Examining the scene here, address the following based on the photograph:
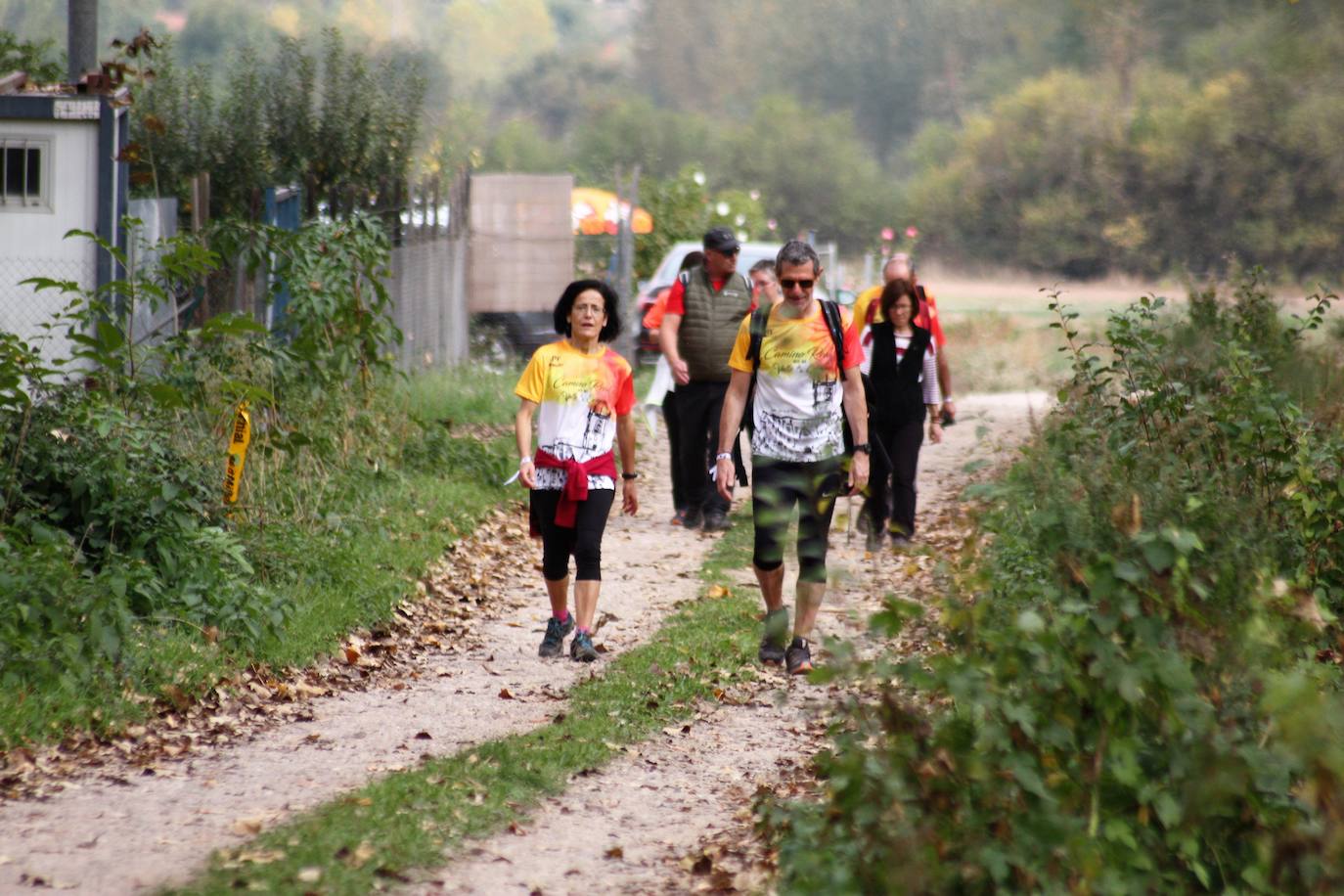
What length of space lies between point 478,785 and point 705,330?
5839 mm

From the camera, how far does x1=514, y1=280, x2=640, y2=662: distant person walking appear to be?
8.02 metres

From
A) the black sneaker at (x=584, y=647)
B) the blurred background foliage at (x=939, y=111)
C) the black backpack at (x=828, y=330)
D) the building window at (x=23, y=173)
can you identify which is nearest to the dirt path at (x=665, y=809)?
the black sneaker at (x=584, y=647)

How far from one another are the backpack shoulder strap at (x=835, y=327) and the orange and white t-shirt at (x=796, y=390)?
19mm

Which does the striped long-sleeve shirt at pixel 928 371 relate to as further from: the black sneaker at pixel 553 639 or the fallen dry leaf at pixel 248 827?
the fallen dry leaf at pixel 248 827

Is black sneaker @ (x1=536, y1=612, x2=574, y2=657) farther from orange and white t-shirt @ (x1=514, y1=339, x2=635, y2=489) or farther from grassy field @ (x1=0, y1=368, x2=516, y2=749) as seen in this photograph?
grassy field @ (x1=0, y1=368, x2=516, y2=749)

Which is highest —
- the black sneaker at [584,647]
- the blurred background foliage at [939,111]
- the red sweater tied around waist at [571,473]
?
the blurred background foliage at [939,111]

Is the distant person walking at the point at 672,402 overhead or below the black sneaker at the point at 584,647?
overhead

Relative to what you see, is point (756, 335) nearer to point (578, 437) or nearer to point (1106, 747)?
point (578, 437)

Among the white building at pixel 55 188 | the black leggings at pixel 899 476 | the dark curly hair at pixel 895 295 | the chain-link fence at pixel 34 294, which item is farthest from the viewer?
the white building at pixel 55 188

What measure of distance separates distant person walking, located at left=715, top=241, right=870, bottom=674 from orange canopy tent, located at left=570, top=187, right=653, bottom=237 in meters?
16.8

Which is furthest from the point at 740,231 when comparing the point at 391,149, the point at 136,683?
the point at 136,683

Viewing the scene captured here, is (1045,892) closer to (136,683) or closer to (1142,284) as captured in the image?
(136,683)

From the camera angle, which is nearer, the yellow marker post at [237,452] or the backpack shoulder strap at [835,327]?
the backpack shoulder strap at [835,327]

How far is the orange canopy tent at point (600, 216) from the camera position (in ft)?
89.6
